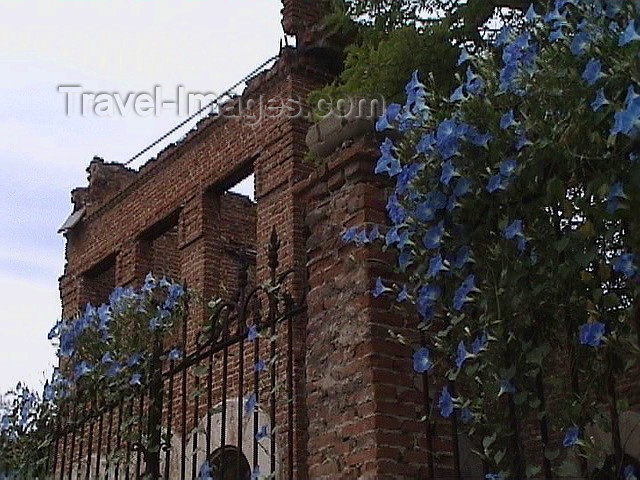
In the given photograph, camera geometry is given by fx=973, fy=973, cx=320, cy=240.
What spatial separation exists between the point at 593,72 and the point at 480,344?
0.92m

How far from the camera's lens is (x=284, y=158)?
34.7 ft

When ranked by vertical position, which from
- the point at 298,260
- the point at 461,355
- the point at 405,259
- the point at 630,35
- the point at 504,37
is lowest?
the point at 461,355

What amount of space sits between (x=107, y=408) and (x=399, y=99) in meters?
3.69

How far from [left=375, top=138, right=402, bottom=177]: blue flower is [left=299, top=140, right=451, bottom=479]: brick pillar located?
0.94ft

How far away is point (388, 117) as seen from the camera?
367 centimetres

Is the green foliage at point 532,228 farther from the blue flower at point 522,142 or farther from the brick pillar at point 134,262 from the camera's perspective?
the brick pillar at point 134,262

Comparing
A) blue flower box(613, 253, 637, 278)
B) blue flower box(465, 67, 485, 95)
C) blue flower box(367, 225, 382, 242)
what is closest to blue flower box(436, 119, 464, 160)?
blue flower box(465, 67, 485, 95)

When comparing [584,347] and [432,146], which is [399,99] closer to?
[432,146]

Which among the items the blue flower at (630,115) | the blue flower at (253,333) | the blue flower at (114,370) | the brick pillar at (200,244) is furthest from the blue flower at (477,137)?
the brick pillar at (200,244)

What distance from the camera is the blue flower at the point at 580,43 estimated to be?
285 cm

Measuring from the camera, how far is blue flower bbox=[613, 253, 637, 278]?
8.95 ft

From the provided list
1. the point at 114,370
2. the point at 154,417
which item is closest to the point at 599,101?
the point at 154,417

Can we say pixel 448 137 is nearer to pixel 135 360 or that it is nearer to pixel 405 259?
pixel 405 259

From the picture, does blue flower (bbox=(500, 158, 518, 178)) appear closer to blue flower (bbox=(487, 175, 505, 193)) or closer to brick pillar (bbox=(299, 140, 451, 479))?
blue flower (bbox=(487, 175, 505, 193))
